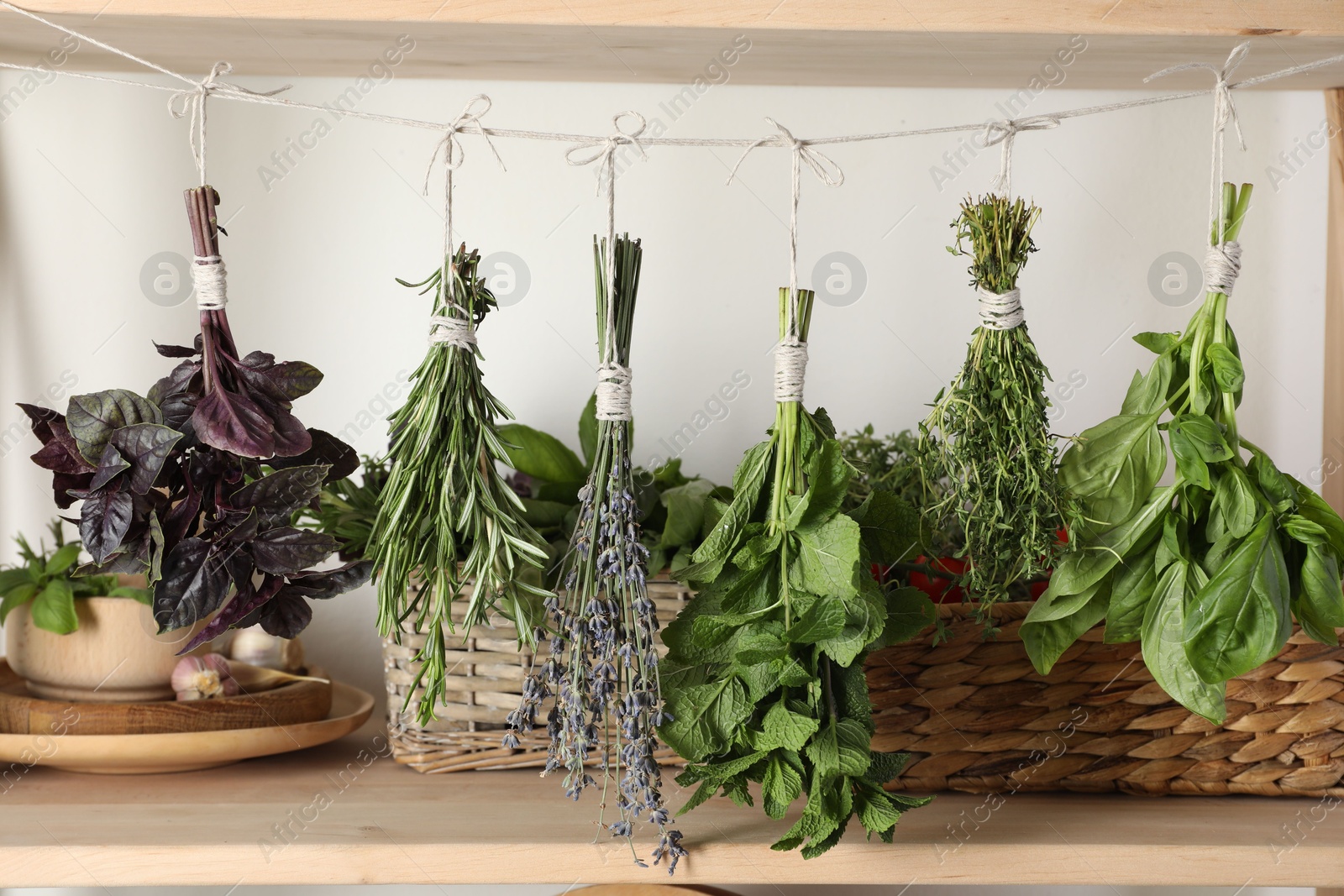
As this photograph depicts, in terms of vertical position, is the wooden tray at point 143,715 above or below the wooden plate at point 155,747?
above

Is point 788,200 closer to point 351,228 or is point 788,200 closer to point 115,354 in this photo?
point 351,228

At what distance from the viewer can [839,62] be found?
34.9 inches

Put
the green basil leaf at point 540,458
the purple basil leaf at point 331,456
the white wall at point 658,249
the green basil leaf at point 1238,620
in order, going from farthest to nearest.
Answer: the white wall at point 658,249 → the green basil leaf at point 540,458 → the purple basil leaf at point 331,456 → the green basil leaf at point 1238,620

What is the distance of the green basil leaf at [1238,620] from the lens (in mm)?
666

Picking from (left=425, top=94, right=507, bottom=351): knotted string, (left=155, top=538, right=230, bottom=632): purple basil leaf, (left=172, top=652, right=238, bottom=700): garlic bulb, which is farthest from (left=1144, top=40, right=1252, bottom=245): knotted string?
(left=172, top=652, right=238, bottom=700): garlic bulb

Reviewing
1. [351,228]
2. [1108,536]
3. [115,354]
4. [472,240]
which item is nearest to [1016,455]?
[1108,536]

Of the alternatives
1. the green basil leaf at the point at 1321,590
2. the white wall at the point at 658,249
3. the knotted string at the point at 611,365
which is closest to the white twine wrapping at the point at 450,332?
the knotted string at the point at 611,365

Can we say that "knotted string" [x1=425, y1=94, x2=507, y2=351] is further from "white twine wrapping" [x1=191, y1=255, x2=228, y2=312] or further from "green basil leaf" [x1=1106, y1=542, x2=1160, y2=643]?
"green basil leaf" [x1=1106, y1=542, x2=1160, y2=643]

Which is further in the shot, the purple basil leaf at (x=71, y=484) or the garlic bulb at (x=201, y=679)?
the garlic bulb at (x=201, y=679)

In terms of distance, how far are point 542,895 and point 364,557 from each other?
1.64 feet

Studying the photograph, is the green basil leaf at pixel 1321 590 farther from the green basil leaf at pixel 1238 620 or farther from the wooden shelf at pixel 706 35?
the wooden shelf at pixel 706 35

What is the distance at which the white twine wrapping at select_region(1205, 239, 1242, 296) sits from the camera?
728 mm

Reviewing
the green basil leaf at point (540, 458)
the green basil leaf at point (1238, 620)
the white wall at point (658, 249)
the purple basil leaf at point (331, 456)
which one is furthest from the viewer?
the white wall at point (658, 249)

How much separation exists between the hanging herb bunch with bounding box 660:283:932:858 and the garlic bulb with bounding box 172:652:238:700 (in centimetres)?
45
